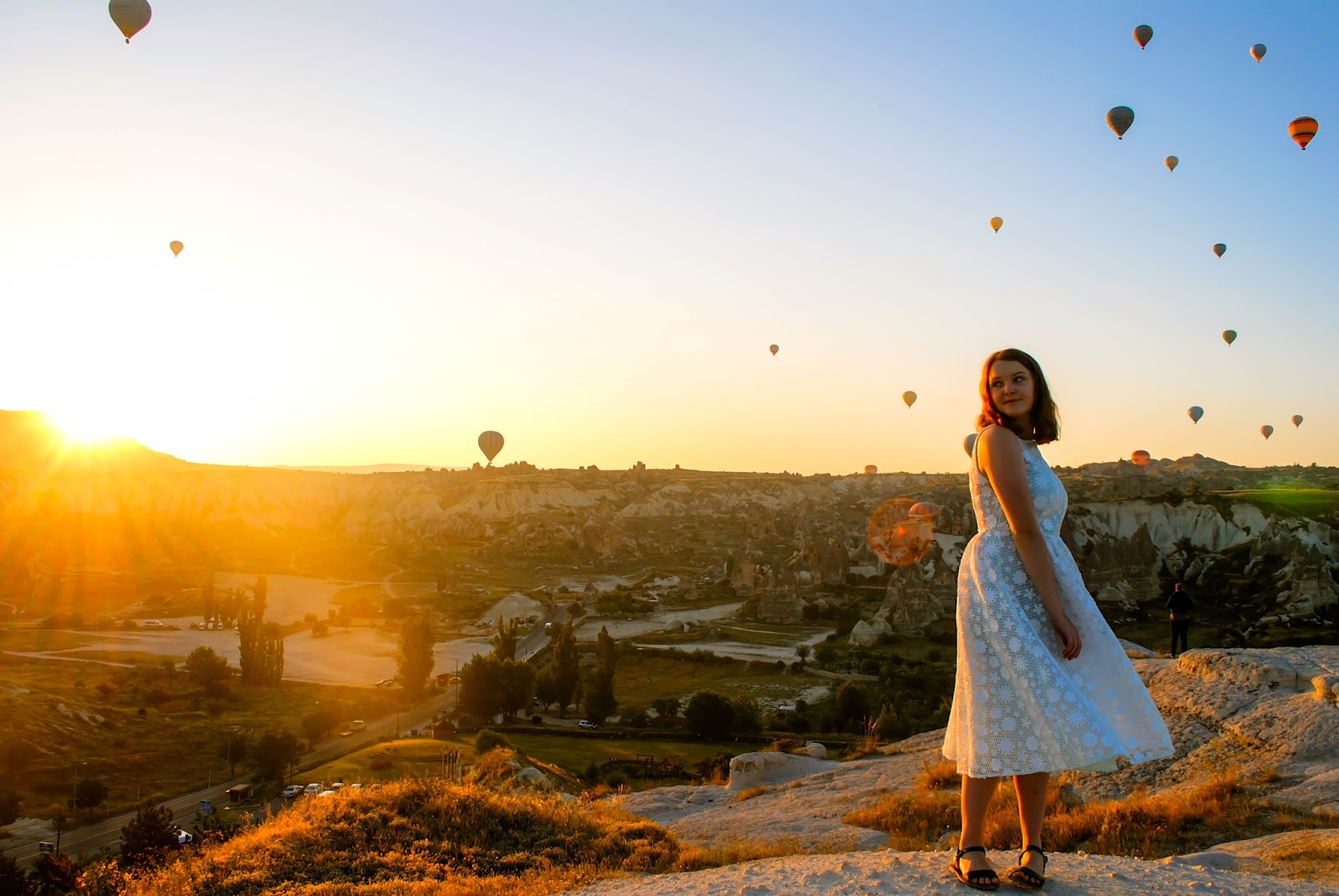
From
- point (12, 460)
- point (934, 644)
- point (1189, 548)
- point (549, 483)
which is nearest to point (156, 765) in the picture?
point (934, 644)

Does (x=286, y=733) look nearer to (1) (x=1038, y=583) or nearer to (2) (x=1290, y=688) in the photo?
(2) (x=1290, y=688)

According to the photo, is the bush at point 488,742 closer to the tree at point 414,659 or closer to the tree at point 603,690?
the tree at point 603,690

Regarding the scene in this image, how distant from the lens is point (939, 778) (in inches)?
349

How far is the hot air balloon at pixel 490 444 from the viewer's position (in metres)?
106

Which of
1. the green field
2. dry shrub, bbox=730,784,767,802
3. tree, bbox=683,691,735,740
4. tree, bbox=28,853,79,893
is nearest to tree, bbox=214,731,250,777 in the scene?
tree, bbox=28,853,79,893

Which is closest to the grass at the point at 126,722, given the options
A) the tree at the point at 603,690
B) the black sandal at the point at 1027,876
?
the tree at the point at 603,690

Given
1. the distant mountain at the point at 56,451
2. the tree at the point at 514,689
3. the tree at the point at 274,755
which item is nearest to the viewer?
the tree at the point at 274,755

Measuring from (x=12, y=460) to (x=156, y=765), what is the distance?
165m

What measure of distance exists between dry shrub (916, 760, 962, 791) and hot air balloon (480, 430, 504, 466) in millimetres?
99346

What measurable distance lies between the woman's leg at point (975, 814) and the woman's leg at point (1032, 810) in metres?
0.12

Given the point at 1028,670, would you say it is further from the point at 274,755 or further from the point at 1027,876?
the point at 274,755

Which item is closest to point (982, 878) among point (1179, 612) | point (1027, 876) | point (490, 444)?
point (1027, 876)

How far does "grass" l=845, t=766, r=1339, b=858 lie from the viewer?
582 cm

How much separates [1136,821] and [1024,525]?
3658 millimetres
